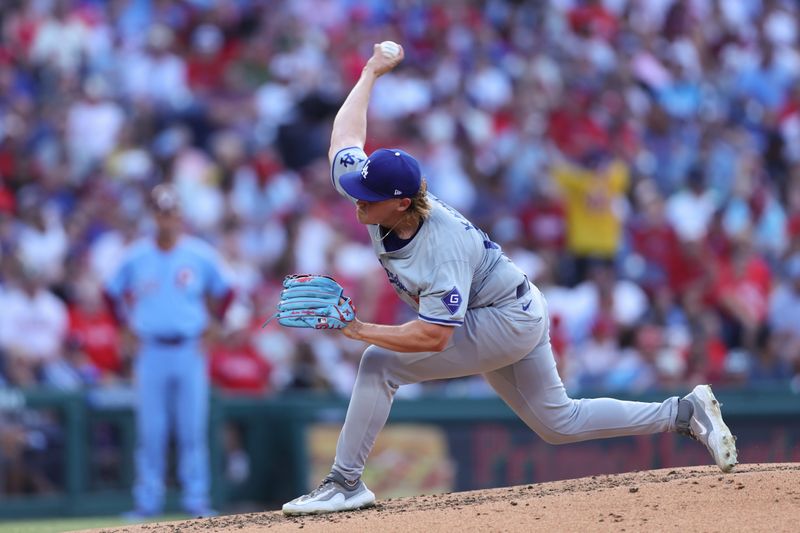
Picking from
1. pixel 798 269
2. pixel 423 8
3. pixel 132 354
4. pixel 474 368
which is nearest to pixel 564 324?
pixel 798 269

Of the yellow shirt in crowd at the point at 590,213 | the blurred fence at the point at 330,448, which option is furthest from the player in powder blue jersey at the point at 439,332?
the yellow shirt in crowd at the point at 590,213

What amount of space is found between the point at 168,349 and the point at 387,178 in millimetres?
4621

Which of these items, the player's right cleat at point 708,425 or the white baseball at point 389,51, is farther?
the white baseball at point 389,51

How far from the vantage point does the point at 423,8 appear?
16.2 meters

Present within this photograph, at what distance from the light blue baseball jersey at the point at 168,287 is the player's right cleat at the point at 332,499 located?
3.83 m

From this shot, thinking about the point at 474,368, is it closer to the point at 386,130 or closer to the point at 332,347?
the point at 332,347

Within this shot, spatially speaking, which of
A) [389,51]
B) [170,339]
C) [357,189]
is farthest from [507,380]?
[170,339]

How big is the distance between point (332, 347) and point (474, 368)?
5.95 meters

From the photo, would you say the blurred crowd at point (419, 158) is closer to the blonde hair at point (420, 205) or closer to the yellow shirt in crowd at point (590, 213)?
the yellow shirt in crowd at point (590, 213)

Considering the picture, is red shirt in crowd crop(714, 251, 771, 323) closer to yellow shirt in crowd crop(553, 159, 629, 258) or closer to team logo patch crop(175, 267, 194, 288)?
yellow shirt in crowd crop(553, 159, 629, 258)

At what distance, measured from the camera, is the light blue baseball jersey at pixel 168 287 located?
9805 mm

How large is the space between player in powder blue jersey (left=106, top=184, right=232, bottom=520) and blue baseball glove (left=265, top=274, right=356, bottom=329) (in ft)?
13.5

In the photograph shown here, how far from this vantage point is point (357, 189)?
567 cm

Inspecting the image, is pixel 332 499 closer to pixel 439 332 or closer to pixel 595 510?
pixel 439 332
